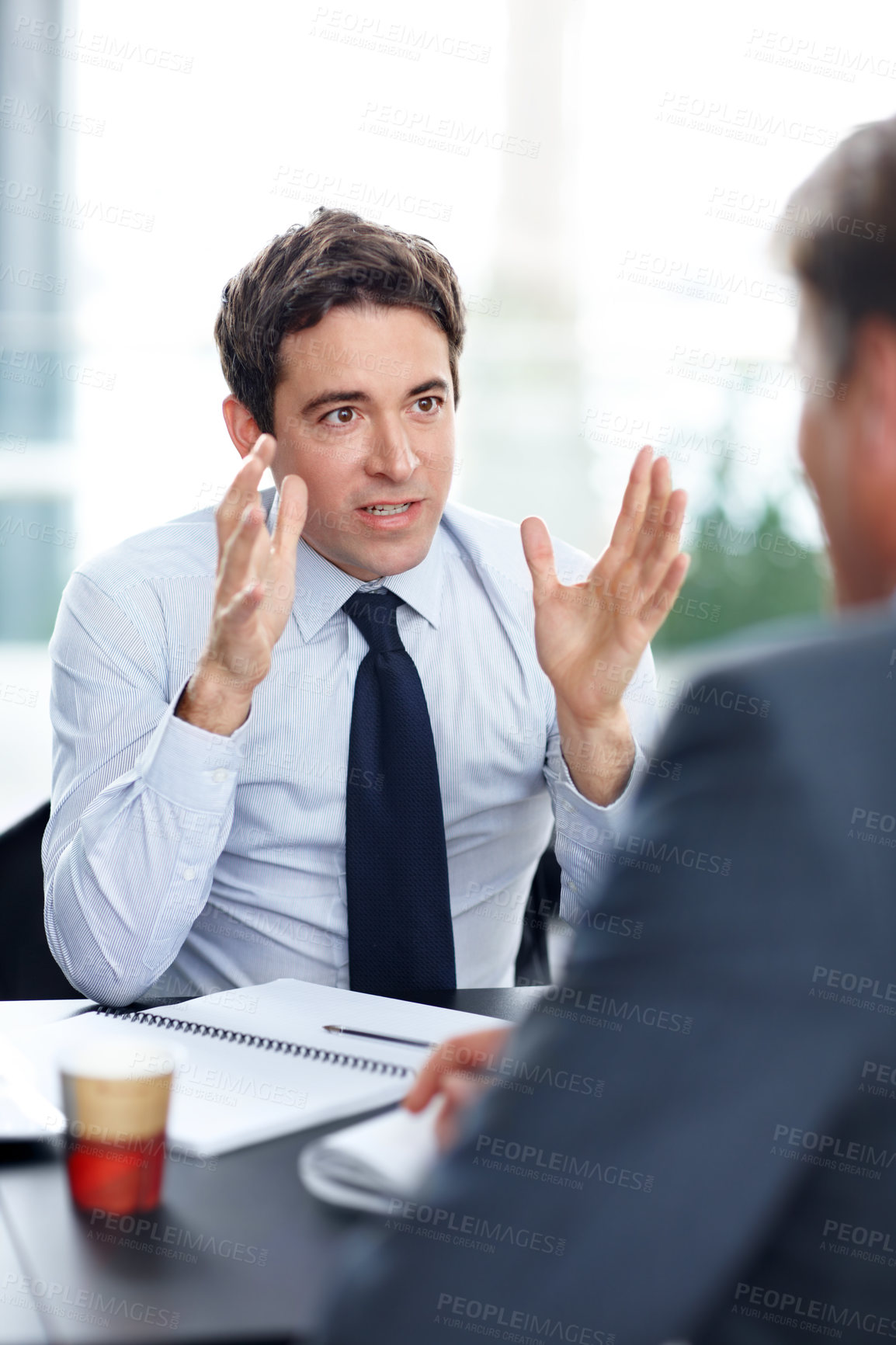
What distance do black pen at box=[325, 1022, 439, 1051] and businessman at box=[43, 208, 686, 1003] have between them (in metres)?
0.19

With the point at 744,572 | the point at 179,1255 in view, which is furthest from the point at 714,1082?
the point at 744,572

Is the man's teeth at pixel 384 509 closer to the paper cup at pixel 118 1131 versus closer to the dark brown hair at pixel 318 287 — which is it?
the dark brown hair at pixel 318 287

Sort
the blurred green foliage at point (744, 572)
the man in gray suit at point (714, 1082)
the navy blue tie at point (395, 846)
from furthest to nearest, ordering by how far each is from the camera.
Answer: the blurred green foliage at point (744, 572)
the navy blue tie at point (395, 846)
the man in gray suit at point (714, 1082)

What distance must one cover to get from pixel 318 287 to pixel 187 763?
0.67m

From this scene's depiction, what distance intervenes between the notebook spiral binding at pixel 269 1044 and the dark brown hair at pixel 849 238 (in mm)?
674

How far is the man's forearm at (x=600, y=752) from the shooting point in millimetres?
1496

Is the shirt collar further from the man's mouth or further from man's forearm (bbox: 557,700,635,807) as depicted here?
man's forearm (bbox: 557,700,635,807)

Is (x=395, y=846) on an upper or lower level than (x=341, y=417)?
lower

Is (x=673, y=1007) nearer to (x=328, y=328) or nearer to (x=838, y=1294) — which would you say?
(x=838, y=1294)

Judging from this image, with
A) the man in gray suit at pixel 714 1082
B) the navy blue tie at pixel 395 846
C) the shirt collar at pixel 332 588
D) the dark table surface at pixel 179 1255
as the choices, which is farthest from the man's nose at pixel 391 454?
the man in gray suit at pixel 714 1082

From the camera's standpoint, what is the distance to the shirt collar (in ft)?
5.44

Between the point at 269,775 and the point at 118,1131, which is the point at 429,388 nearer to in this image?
the point at 269,775

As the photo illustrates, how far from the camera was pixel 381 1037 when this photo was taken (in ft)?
3.62

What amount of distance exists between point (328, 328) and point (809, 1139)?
130 cm
